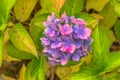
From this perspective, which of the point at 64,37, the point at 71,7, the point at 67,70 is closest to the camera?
the point at 64,37

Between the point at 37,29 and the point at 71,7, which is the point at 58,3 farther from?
the point at 37,29

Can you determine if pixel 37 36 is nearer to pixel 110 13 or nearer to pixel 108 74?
pixel 108 74

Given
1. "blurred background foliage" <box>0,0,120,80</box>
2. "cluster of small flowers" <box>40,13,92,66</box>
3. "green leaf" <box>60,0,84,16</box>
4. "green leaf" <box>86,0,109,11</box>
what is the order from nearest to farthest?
1. "cluster of small flowers" <box>40,13,92,66</box>
2. "blurred background foliage" <box>0,0,120,80</box>
3. "green leaf" <box>60,0,84,16</box>
4. "green leaf" <box>86,0,109,11</box>

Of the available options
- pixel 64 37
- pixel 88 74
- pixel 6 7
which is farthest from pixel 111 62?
pixel 6 7

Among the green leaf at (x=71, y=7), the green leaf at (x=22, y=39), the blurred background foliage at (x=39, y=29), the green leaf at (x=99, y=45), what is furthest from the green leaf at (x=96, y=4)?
the green leaf at (x=22, y=39)

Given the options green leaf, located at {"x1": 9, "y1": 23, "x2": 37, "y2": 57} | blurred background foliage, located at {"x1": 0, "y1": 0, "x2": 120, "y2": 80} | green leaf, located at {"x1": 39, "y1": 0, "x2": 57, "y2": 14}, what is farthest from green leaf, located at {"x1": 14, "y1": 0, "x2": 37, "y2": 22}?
green leaf, located at {"x1": 9, "y1": 23, "x2": 37, "y2": 57}

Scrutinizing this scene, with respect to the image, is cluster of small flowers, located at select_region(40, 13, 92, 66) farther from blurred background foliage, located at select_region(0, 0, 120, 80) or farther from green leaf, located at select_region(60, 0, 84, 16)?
green leaf, located at select_region(60, 0, 84, 16)

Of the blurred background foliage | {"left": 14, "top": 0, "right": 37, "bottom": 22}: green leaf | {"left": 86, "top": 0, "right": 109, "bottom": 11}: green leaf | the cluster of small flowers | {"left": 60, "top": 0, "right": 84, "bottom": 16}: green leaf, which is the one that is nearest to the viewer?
the cluster of small flowers
